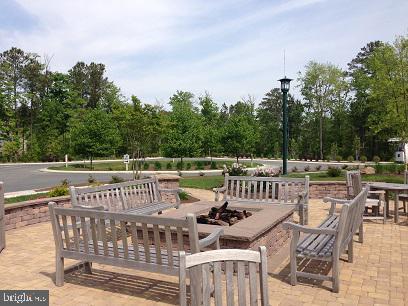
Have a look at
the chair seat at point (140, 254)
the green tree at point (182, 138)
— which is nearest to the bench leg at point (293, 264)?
the chair seat at point (140, 254)

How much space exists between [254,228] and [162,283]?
1.46m

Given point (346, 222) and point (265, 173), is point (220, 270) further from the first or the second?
point (265, 173)

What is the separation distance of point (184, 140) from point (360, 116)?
25.6m

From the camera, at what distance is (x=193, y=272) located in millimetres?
2367

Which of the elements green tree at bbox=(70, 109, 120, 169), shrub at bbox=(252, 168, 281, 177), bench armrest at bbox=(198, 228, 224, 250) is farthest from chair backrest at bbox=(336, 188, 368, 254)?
green tree at bbox=(70, 109, 120, 169)

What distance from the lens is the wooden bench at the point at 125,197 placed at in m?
6.25

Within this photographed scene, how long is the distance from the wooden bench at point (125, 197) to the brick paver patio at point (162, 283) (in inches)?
40.8

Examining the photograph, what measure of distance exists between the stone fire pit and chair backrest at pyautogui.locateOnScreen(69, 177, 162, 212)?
1.13 metres

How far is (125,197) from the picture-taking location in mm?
7094

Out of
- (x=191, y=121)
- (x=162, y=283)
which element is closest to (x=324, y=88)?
(x=191, y=121)

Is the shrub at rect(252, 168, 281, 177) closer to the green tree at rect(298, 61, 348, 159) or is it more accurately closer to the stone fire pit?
the stone fire pit

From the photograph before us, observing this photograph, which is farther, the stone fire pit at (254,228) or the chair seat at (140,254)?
the stone fire pit at (254,228)

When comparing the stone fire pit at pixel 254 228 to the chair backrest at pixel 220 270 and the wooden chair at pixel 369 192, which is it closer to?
the wooden chair at pixel 369 192

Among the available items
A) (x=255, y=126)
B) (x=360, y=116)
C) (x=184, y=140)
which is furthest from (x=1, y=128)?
(x=360, y=116)
